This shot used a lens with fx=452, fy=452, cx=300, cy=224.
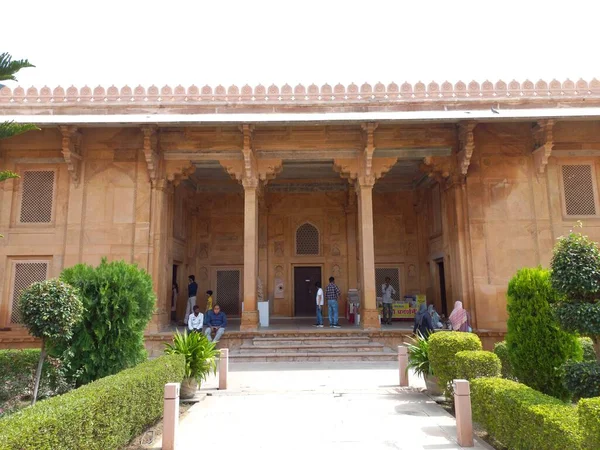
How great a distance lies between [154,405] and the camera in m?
5.20

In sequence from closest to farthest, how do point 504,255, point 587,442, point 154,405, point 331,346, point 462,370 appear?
point 587,442
point 154,405
point 462,370
point 331,346
point 504,255

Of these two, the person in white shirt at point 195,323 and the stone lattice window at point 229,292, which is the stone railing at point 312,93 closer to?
the person in white shirt at point 195,323

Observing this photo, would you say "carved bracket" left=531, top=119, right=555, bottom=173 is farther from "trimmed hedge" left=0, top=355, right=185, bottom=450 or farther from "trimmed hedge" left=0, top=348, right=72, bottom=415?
"trimmed hedge" left=0, top=348, right=72, bottom=415

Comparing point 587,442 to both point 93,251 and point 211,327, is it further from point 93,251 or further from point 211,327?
point 93,251

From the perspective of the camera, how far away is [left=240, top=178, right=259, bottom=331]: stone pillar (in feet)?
35.9

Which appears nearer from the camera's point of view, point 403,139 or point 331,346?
point 331,346

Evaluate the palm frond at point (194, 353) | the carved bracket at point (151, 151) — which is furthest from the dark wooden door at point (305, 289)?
the palm frond at point (194, 353)

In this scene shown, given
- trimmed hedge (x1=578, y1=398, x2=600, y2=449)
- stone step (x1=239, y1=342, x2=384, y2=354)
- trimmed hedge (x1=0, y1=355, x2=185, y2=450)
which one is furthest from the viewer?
stone step (x1=239, y1=342, x2=384, y2=354)

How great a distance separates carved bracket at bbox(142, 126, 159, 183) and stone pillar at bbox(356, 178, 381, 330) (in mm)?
5204

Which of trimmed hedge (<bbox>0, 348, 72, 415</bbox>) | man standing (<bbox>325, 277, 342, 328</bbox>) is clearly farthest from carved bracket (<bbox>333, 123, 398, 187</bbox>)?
trimmed hedge (<bbox>0, 348, 72, 415</bbox>)

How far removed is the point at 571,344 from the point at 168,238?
1000cm

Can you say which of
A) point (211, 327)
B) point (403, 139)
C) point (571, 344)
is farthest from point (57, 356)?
point (403, 139)

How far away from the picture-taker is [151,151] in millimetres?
11172

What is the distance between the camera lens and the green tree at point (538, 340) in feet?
18.1
